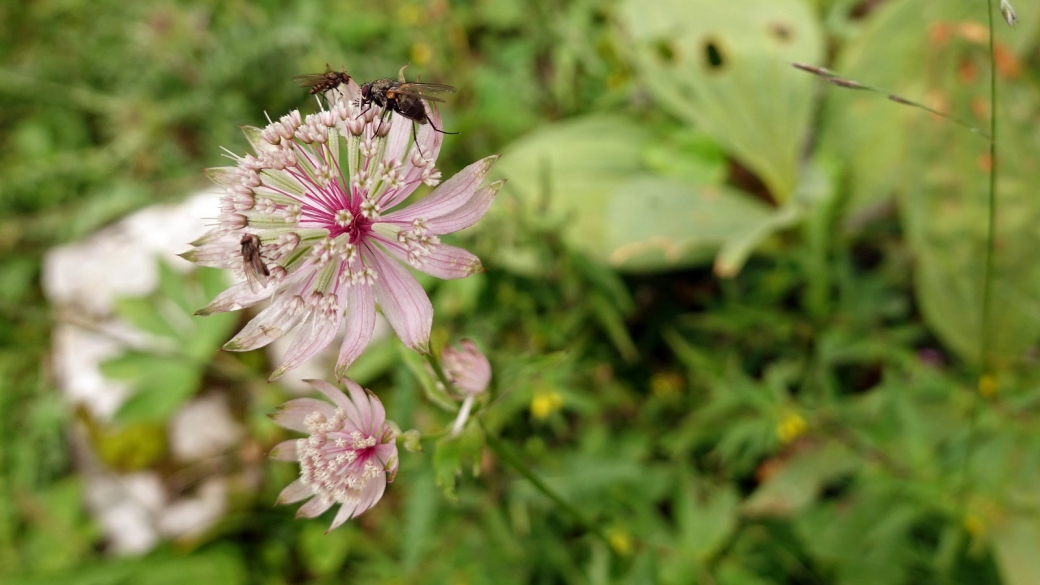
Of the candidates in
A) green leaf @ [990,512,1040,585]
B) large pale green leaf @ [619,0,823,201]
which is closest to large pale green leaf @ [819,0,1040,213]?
large pale green leaf @ [619,0,823,201]

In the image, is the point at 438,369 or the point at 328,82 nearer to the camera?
the point at 438,369

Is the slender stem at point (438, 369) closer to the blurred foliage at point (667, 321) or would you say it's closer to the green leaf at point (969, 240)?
the blurred foliage at point (667, 321)

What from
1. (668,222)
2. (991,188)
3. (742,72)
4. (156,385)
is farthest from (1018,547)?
(156,385)

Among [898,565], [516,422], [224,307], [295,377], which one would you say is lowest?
[898,565]

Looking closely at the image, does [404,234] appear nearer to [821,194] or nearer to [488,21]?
[821,194]

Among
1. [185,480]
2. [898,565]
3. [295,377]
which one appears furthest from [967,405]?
[185,480]

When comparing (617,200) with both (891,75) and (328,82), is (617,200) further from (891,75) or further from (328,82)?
(328,82)

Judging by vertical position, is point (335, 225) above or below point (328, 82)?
below
